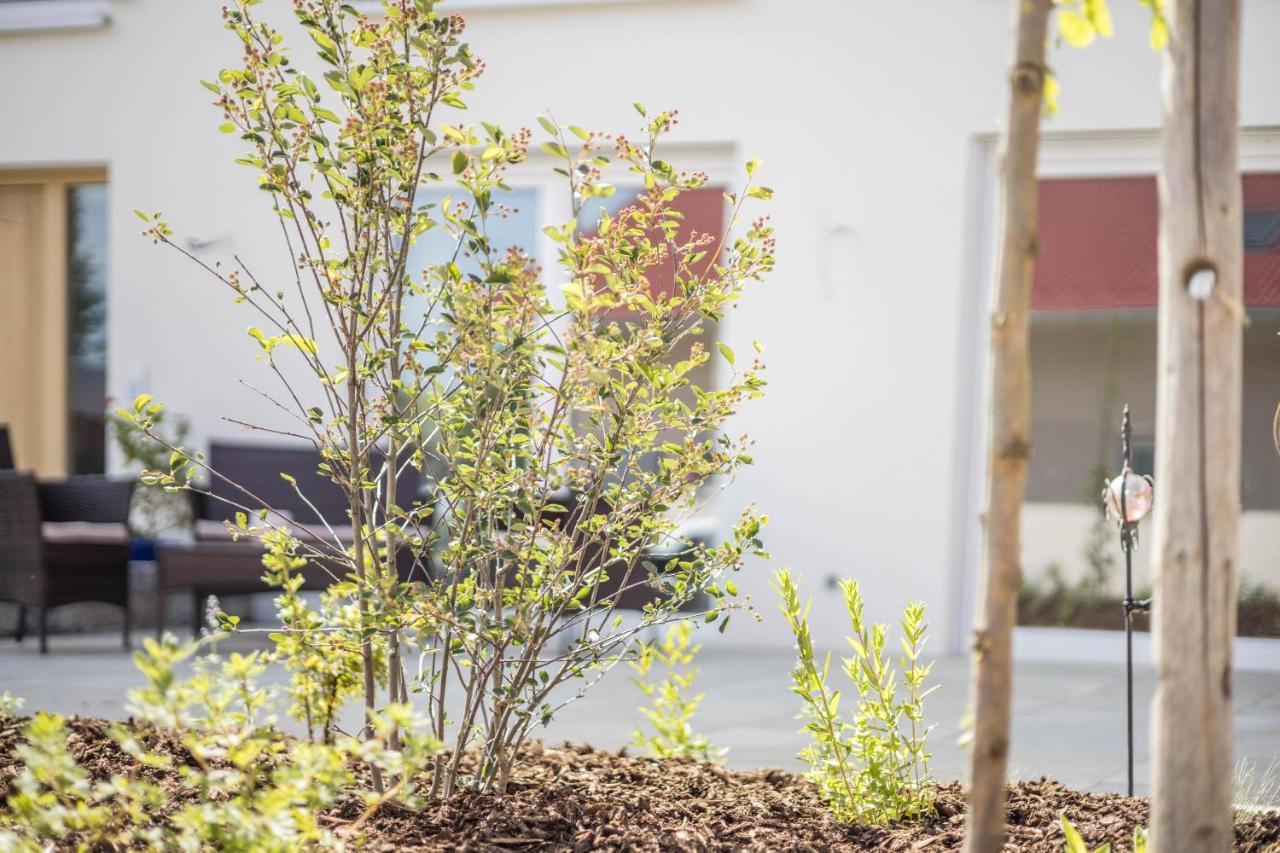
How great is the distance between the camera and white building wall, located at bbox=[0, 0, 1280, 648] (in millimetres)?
7590

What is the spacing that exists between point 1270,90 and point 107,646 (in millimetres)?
6620

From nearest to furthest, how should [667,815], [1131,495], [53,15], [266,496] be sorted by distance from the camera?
[667,815] < [1131,495] < [266,496] < [53,15]

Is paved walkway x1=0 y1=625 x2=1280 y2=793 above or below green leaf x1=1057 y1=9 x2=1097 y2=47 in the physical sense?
below

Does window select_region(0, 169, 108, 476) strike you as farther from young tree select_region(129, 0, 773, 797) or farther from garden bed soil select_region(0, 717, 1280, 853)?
young tree select_region(129, 0, 773, 797)

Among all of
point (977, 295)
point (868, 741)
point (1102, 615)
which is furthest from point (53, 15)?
point (868, 741)

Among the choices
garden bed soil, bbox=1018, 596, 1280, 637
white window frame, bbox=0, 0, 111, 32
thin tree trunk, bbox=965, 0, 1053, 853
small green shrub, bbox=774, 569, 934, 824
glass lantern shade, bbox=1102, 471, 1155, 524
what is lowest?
garden bed soil, bbox=1018, 596, 1280, 637

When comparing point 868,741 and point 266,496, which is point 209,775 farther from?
point 266,496

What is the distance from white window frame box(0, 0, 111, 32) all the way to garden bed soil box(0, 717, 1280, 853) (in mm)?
6749

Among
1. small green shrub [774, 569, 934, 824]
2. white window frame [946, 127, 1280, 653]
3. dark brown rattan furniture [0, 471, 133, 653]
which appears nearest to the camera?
small green shrub [774, 569, 934, 824]

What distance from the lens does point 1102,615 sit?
763cm

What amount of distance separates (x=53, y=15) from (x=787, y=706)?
257 inches

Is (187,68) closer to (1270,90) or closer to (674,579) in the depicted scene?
(1270,90)

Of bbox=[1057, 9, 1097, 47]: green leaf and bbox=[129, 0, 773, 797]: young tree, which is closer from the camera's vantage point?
bbox=[1057, 9, 1097, 47]: green leaf

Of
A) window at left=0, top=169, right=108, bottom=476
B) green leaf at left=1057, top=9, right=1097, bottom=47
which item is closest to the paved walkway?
window at left=0, top=169, right=108, bottom=476
